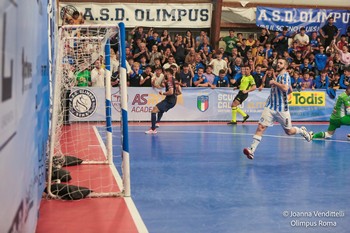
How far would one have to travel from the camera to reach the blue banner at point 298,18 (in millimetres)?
22766

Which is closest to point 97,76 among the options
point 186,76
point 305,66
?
point 186,76

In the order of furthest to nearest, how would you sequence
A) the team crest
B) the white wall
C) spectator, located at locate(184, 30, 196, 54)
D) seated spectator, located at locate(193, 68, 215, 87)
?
spectator, located at locate(184, 30, 196, 54)
seated spectator, located at locate(193, 68, 215, 87)
the team crest
the white wall

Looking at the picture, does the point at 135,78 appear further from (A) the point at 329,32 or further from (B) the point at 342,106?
(A) the point at 329,32

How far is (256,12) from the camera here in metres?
22.7

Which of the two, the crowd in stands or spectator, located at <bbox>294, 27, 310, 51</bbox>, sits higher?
spectator, located at <bbox>294, 27, 310, 51</bbox>

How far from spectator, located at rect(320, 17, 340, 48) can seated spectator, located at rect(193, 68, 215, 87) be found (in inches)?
306

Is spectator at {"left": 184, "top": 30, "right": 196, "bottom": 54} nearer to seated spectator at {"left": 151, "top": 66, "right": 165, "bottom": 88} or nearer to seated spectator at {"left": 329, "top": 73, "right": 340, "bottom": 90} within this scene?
seated spectator at {"left": 151, "top": 66, "right": 165, "bottom": 88}

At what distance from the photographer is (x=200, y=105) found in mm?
18297

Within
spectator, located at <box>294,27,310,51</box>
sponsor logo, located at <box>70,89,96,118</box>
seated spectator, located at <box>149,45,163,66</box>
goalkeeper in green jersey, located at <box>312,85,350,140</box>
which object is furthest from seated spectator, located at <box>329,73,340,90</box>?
sponsor logo, located at <box>70,89,96,118</box>

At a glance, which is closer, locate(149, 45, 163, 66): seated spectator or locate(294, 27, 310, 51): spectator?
locate(149, 45, 163, 66): seated spectator

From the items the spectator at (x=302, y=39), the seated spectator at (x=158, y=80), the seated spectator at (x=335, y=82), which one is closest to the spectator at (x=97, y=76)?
the seated spectator at (x=158, y=80)

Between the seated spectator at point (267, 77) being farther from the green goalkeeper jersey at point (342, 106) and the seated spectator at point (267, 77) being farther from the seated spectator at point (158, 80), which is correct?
the green goalkeeper jersey at point (342, 106)

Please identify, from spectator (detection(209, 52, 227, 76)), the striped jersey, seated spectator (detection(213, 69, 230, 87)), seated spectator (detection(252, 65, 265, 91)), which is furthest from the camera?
spectator (detection(209, 52, 227, 76))

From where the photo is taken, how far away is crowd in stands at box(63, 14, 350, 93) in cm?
1878
